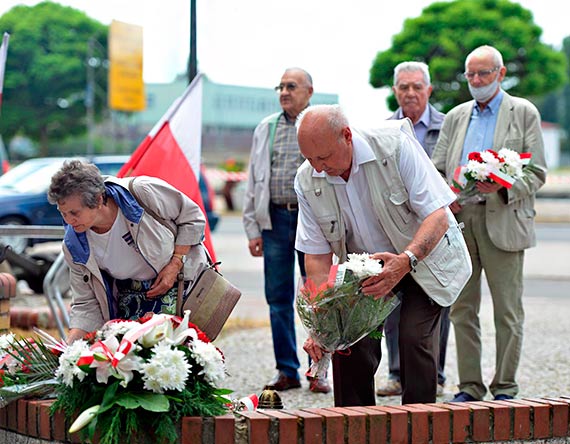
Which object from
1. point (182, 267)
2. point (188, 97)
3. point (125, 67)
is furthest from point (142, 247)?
point (125, 67)

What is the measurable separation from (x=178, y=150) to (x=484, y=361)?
279cm

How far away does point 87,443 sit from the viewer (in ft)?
11.8

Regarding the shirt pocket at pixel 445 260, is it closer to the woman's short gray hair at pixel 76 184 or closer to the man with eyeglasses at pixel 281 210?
the woman's short gray hair at pixel 76 184

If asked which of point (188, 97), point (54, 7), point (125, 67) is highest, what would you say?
point (54, 7)

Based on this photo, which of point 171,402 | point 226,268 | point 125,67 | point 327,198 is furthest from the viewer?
point 125,67

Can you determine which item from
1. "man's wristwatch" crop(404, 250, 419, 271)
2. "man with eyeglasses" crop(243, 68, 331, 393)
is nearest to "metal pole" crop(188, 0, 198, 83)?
"man with eyeglasses" crop(243, 68, 331, 393)

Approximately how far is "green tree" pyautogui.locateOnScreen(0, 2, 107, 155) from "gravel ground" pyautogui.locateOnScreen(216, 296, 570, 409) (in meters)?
52.4

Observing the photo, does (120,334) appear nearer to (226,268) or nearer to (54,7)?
(226,268)

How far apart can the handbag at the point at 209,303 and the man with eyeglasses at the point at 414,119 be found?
170 centimetres

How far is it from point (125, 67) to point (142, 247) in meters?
19.3

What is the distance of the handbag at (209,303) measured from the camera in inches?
182

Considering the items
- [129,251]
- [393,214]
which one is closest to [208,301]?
[129,251]

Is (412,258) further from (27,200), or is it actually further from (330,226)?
(27,200)

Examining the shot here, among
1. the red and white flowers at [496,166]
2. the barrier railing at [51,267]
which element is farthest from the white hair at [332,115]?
the barrier railing at [51,267]
